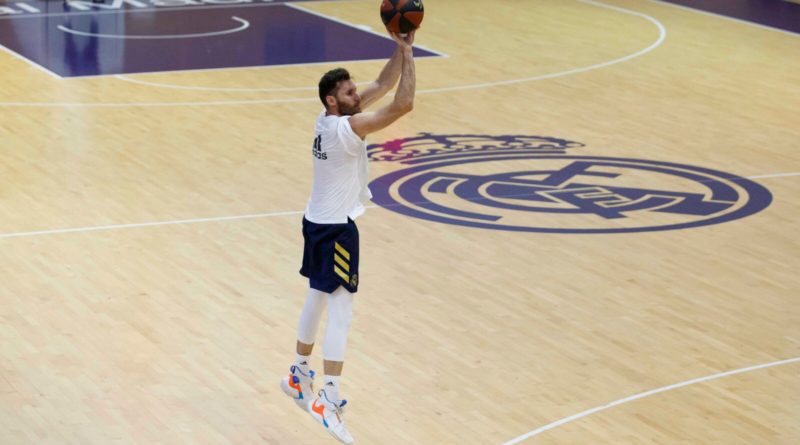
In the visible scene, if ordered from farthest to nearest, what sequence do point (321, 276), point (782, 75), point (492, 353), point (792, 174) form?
point (782, 75), point (792, 174), point (492, 353), point (321, 276)

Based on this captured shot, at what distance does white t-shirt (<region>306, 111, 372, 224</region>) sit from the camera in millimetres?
8336

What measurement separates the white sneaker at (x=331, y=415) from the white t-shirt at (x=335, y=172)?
1061 mm

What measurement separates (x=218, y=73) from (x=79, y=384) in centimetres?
1056

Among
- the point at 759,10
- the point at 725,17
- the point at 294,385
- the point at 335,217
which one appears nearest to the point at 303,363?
the point at 294,385

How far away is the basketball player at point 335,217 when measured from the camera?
27.6 feet

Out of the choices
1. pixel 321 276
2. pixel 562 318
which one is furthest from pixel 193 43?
pixel 321 276

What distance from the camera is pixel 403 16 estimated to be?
8289mm

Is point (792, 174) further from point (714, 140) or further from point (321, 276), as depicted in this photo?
point (321, 276)

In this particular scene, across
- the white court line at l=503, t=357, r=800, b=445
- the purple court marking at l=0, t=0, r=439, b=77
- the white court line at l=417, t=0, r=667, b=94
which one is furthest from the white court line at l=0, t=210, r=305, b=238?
the purple court marking at l=0, t=0, r=439, b=77

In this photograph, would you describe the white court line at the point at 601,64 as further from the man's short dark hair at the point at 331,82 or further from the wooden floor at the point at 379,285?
the man's short dark hair at the point at 331,82

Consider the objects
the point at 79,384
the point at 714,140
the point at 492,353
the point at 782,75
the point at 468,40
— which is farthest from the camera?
the point at 468,40

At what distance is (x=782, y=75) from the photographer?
20.8 metres

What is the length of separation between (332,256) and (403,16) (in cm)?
146

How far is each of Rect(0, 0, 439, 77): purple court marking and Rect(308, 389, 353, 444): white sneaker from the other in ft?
38.2
